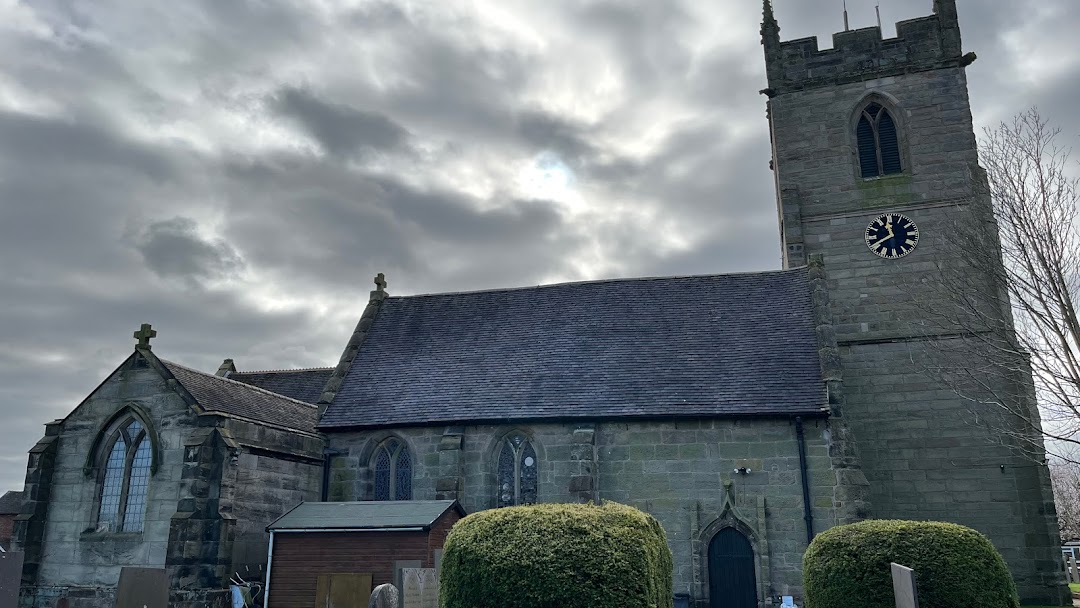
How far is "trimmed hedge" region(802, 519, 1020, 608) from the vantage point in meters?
12.9

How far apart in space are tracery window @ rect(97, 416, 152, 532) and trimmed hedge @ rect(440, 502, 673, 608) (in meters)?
12.4

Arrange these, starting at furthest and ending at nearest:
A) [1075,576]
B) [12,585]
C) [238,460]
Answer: [1075,576] → [238,460] → [12,585]

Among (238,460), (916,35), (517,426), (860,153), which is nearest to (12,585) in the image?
(238,460)

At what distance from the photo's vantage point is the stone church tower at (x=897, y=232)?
2325 cm

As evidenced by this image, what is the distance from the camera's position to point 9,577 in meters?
11.2

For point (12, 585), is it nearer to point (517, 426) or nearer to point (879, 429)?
point (517, 426)

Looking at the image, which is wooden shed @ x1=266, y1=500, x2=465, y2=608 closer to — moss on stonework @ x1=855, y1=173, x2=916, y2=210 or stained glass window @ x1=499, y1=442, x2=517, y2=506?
stained glass window @ x1=499, y1=442, x2=517, y2=506

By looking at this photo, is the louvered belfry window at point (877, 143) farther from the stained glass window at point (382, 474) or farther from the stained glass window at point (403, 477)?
the stained glass window at point (382, 474)

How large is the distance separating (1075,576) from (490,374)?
123 ft

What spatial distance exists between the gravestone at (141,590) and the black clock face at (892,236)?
74.9 ft

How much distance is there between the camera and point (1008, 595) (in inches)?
526

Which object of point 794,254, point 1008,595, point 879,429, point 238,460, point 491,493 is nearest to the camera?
point 1008,595

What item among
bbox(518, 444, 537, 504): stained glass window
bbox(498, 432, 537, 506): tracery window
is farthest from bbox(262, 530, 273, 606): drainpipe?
bbox(518, 444, 537, 504): stained glass window

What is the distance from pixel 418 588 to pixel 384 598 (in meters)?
2.54
